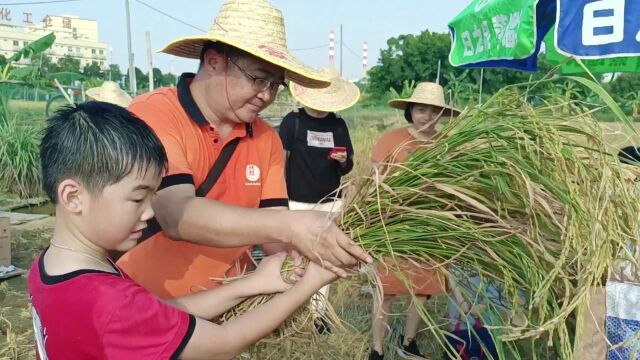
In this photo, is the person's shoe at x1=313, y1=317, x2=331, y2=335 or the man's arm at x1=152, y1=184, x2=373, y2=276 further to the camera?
the person's shoe at x1=313, y1=317, x2=331, y2=335

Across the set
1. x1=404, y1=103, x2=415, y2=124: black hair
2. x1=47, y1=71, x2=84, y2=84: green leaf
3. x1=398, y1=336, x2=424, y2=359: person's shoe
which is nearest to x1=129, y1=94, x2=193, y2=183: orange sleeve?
x1=398, y1=336, x2=424, y2=359: person's shoe

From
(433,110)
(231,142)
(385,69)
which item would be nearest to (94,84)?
(433,110)

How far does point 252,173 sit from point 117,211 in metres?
0.66

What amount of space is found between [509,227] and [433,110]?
2.50 metres

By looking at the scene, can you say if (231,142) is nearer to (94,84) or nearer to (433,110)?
(433,110)

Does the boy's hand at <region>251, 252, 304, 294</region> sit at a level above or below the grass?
above

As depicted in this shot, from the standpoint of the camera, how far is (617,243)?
1181 mm

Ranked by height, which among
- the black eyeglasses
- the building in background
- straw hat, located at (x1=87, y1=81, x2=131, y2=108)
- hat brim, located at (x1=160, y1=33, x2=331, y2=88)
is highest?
the building in background

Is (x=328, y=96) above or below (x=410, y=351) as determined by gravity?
above

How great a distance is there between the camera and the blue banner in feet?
8.82

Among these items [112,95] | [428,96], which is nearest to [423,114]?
[428,96]

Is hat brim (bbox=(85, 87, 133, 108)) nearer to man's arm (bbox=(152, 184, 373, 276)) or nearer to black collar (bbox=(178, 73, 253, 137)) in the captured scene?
black collar (bbox=(178, 73, 253, 137))

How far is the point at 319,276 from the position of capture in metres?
1.33

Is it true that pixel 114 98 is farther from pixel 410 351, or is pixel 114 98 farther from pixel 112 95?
pixel 410 351
